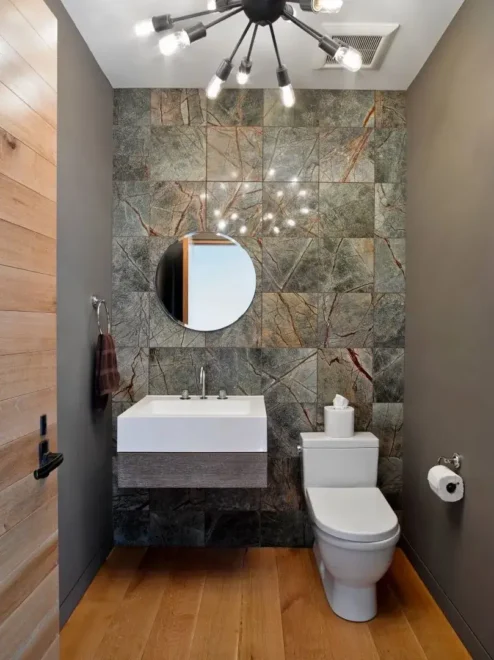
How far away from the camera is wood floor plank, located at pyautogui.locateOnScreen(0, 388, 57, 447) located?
3.77 feet

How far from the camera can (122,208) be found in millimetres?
2625

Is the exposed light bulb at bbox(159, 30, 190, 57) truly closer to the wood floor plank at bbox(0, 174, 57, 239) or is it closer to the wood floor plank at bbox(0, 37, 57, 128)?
the wood floor plank at bbox(0, 37, 57, 128)

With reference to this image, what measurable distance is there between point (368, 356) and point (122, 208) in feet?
5.47

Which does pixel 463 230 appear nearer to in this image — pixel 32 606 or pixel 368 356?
pixel 368 356

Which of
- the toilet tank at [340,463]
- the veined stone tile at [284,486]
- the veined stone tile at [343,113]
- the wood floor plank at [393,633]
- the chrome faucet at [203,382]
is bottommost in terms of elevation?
the wood floor plank at [393,633]

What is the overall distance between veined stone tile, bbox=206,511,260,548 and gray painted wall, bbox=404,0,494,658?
0.88 meters

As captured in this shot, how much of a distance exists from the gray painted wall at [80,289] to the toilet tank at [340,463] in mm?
1121

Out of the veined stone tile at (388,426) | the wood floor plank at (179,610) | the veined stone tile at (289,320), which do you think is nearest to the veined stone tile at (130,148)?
the veined stone tile at (289,320)

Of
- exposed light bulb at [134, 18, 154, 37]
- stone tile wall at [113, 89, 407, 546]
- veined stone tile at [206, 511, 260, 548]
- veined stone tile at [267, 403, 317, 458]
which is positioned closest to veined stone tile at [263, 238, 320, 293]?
stone tile wall at [113, 89, 407, 546]

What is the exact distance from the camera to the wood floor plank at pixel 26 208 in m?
1.14

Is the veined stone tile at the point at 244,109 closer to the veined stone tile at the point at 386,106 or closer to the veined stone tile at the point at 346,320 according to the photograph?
the veined stone tile at the point at 386,106

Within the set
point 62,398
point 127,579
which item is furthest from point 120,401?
point 127,579

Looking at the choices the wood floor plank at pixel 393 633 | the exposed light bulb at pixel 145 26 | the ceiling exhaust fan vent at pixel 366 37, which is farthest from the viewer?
the ceiling exhaust fan vent at pixel 366 37

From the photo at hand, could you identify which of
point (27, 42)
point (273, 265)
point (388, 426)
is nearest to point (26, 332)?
point (27, 42)
